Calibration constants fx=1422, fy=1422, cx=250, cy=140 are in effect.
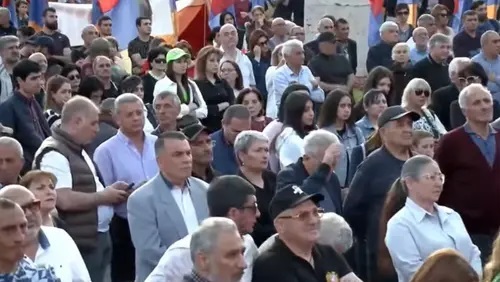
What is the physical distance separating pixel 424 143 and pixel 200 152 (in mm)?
2015

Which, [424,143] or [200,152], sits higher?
[200,152]

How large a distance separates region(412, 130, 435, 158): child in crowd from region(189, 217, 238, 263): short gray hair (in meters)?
4.44

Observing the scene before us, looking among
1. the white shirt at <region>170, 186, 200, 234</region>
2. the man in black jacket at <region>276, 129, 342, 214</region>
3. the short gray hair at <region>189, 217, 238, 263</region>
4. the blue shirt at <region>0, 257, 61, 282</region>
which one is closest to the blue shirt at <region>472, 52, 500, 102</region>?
the man in black jacket at <region>276, 129, 342, 214</region>

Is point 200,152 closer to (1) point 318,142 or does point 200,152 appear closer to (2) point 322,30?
(1) point 318,142

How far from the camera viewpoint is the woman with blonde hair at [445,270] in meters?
6.32

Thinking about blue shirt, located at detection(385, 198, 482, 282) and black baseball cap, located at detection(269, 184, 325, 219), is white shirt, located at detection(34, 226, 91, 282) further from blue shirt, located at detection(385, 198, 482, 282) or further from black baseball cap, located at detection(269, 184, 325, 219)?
blue shirt, located at detection(385, 198, 482, 282)

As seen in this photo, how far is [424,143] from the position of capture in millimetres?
11008

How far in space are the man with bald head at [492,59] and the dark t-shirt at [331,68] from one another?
1682 millimetres

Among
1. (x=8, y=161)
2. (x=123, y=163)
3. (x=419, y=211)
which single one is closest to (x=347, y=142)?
(x=123, y=163)

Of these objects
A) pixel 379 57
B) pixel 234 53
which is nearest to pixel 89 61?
pixel 234 53

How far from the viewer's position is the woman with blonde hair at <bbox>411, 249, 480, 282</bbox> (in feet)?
20.7

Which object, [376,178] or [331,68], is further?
[331,68]

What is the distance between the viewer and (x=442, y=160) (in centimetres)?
1070

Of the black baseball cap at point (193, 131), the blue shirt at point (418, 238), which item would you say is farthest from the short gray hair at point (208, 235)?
the black baseball cap at point (193, 131)
